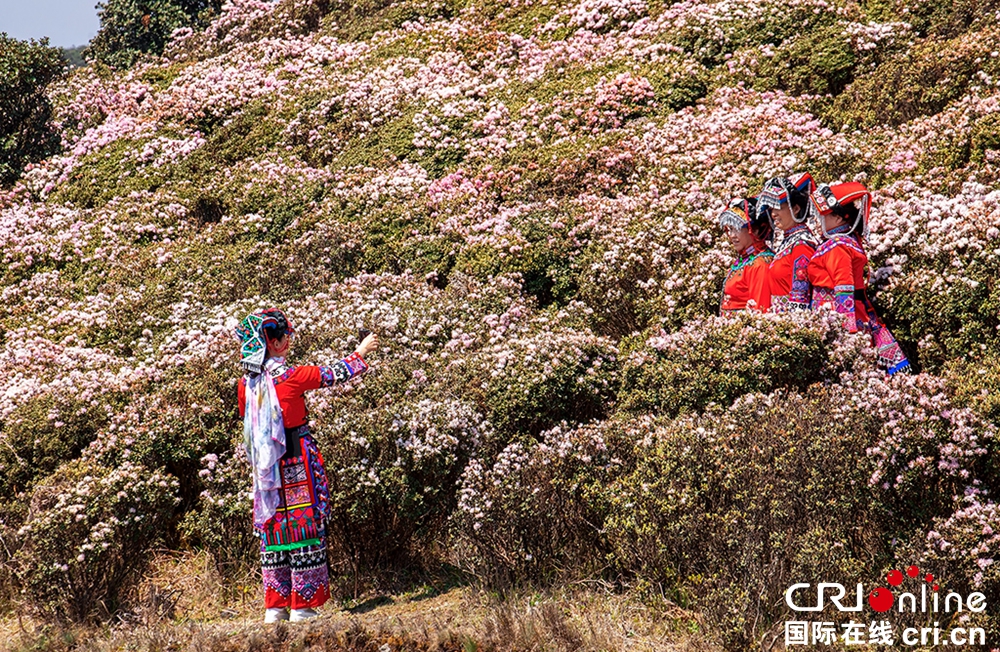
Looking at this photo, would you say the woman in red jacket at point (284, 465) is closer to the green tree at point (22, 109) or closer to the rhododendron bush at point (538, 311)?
the rhododendron bush at point (538, 311)

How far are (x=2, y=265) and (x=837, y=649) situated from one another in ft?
43.1

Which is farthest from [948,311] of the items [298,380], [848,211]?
[298,380]

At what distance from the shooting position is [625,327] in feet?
33.6

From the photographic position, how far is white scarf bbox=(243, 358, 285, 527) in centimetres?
686

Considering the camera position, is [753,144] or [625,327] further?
[753,144]

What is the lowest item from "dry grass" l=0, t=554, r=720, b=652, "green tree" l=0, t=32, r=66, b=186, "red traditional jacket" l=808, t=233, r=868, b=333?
"dry grass" l=0, t=554, r=720, b=652

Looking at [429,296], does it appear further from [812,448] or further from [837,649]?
[837,649]

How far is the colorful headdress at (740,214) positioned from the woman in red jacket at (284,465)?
3301 millimetres

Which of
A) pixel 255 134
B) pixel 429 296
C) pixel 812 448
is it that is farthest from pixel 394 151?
pixel 812 448

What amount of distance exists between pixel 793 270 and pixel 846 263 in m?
0.44

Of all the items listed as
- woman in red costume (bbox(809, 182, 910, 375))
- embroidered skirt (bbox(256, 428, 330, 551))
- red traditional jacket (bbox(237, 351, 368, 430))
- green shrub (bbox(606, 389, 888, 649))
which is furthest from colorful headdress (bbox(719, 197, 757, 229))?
embroidered skirt (bbox(256, 428, 330, 551))

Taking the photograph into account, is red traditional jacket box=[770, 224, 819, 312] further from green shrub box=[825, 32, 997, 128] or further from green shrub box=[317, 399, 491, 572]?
green shrub box=[825, 32, 997, 128]

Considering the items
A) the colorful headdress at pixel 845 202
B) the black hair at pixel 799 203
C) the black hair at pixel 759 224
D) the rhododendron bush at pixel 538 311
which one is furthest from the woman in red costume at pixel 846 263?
the black hair at pixel 759 224

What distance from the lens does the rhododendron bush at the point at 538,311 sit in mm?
6527
